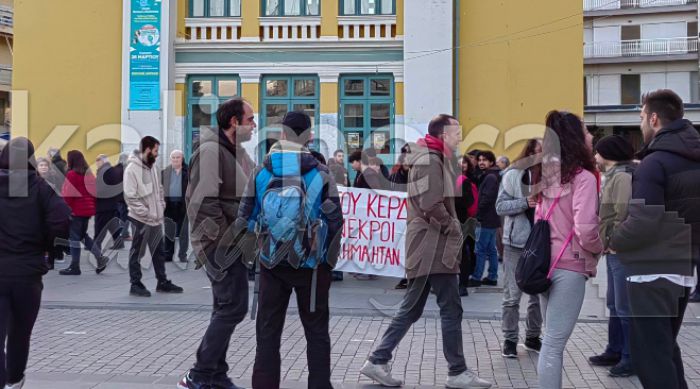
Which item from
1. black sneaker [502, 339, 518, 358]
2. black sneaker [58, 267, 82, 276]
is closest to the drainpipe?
black sneaker [58, 267, 82, 276]

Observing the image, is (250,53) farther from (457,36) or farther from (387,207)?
(387,207)

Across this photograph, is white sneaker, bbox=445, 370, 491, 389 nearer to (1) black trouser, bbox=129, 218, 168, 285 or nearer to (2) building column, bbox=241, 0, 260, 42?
(1) black trouser, bbox=129, 218, 168, 285

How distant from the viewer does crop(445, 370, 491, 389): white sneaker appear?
5.96 m

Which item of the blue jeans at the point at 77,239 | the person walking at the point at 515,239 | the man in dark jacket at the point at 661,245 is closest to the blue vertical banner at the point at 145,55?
the blue jeans at the point at 77,239

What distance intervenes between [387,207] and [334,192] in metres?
5.87

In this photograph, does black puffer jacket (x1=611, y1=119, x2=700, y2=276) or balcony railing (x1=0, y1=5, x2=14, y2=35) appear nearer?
black puffer jacket (x1=611, y1=119, x2=700, y2=276)

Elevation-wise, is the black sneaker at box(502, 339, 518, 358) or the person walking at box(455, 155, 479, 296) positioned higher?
the person walking at box(455, 155, 479, 296)

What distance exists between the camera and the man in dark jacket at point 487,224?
36.7 ft

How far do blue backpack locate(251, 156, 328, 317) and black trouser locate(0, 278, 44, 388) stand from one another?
1.59m

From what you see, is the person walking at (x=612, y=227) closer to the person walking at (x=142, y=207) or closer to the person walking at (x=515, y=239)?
the person walking at (x=515, y=239)

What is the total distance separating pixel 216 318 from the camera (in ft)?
18.7

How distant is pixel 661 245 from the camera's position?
4.51 meters

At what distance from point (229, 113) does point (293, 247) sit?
1411 mm

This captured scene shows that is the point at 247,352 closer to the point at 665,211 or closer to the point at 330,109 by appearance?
the point at 665,211
